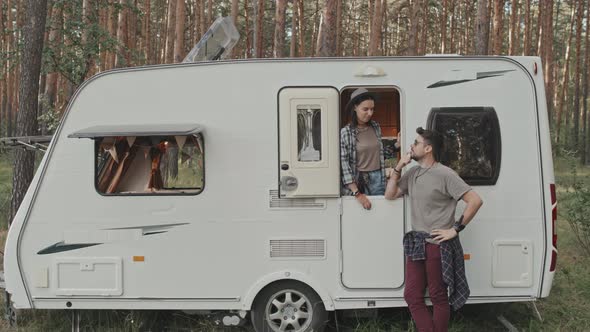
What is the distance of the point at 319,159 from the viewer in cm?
514

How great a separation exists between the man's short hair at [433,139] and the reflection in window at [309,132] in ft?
2.86

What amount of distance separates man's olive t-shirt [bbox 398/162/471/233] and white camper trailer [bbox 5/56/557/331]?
1.26ft

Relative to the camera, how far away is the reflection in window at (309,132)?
5148mm

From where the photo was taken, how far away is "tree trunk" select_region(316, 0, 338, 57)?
1327 centimetres

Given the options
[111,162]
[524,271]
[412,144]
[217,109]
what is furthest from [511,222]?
[111,162]

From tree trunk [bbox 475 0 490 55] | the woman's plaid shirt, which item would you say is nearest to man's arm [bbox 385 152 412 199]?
the woman's plaid shirt

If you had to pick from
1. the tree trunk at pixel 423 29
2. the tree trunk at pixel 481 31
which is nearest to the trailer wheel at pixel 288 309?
the tree trunk at pixel 481 31

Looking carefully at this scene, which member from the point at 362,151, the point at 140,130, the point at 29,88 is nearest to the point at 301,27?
the point at 29,88

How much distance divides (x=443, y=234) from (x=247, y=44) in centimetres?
2495

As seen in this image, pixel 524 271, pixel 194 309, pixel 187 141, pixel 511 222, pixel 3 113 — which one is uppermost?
pixel 3 113

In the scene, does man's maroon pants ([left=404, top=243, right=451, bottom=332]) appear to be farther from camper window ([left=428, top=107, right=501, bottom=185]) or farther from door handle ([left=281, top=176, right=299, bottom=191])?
door handle ([left=281, top=176, right=299, bottom=191])

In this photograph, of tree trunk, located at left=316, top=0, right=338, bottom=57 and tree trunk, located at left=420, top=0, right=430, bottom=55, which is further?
tree trunk, located at left=420, top=0, right=430, bottom=55

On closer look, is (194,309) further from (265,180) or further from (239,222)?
(265,180)

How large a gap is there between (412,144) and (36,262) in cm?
→ 337
